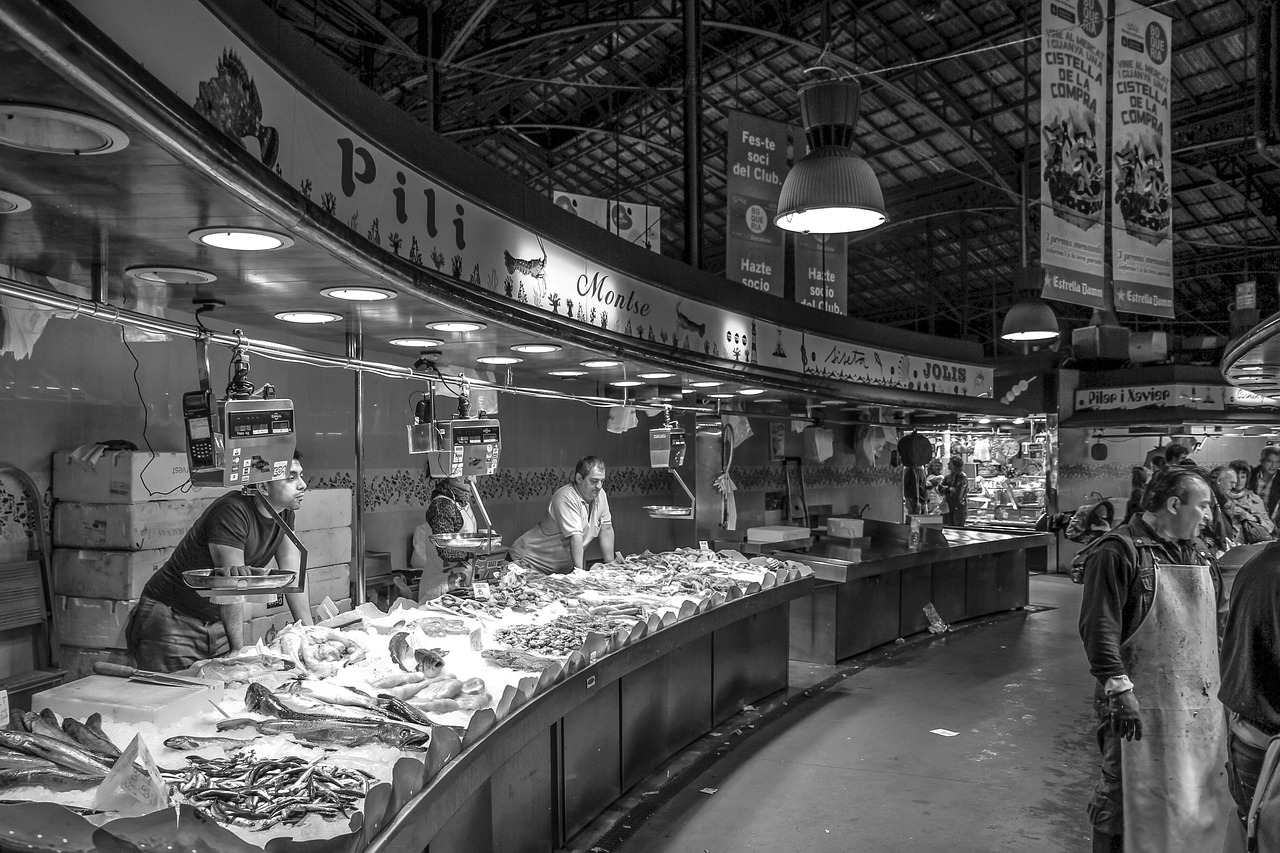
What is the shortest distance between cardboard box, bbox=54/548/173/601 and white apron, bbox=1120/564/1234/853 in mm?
5495

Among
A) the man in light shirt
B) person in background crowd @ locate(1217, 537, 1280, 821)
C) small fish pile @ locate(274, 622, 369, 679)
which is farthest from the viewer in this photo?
the man in light shirt

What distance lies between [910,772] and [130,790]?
4.84 meters

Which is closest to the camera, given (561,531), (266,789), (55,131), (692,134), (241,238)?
(55,131)

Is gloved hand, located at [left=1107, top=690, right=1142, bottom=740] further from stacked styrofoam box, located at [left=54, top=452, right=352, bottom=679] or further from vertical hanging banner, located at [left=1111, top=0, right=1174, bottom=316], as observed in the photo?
stacked styrofoam box, located at [left=54, top=452, right=352, bottom=679]

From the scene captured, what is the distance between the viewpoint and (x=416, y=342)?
485 cm

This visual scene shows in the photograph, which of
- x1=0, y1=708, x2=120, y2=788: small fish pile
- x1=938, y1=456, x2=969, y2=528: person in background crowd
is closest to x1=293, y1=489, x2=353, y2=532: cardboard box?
x1=0, y1=708, x2=120, y2=788: small fish pile

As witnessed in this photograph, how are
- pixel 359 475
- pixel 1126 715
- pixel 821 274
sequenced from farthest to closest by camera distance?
pixel 821 274, pixel 359 475, pixel 1126 715

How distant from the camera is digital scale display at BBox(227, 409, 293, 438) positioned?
2.78 m

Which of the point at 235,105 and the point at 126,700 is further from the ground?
the point at 235,105

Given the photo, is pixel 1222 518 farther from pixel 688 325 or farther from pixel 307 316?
pixel 307 316

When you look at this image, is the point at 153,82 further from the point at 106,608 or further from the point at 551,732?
the point at 106,608

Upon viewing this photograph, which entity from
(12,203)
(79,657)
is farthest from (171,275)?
(79,657)

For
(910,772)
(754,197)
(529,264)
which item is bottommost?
(910,772)

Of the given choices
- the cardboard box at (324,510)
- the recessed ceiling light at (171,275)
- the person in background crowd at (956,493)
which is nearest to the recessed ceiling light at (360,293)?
the recessed ceiling light at (171,275)
